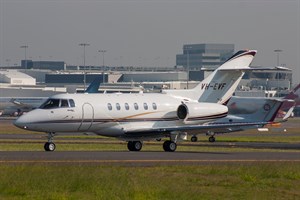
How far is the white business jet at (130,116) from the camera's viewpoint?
39.4 meters

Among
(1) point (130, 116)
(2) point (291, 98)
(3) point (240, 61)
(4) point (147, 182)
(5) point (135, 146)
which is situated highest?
(3) point (240, 61)

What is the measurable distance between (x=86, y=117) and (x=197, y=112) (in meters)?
5.98

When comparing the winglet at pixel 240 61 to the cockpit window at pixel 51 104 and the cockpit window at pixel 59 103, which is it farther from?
the cockpit window at pixel 51 104

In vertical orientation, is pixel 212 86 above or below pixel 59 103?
above

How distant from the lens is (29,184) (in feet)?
A: 72.2

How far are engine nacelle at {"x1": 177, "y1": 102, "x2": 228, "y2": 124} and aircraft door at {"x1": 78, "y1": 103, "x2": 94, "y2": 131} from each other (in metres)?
4.93

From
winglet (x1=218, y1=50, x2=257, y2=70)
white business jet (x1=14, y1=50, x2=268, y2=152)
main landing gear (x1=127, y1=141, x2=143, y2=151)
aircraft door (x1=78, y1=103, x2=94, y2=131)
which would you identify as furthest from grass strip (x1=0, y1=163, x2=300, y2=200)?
winglet (x1=218, y1=50, x2=257, y2=70)

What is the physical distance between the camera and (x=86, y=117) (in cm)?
4000

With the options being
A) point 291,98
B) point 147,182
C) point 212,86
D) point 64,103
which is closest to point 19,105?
point 291,98

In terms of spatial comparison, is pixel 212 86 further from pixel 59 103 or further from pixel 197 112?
pixel 59 103

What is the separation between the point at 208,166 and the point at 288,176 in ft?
12.9

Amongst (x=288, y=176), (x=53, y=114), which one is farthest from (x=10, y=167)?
(x=53, y=114)

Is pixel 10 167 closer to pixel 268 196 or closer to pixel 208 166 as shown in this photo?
pixel 208 166

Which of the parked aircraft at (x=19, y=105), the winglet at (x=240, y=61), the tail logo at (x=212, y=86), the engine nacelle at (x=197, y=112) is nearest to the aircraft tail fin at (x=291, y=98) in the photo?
the winglet at (x=240, y=61)
